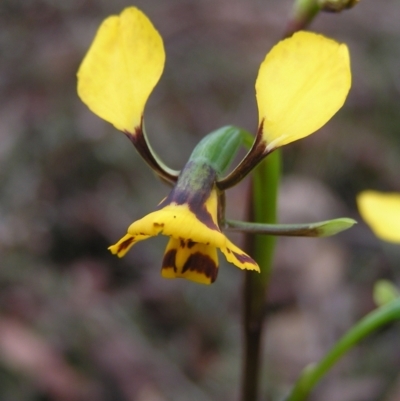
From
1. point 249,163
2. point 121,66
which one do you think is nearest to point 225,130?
point 249,163

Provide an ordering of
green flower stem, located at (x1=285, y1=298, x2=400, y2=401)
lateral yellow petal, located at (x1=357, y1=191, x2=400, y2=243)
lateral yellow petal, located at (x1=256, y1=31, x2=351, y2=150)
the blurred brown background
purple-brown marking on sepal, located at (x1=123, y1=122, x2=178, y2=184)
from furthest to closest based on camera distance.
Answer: the blurred brown background
lateral yellow petal, located at (x1=357, y1=191, x2=400, y2=243)
green flower stem, located at (x1=285, y1=298, x2=400, y2=401)
purple-brown marking on sepal, located at (x1=123, y1=122, x2=178, y2=184)
lateral yellow petal, located at (x1=256, y1=31, x2=351, y2=150)

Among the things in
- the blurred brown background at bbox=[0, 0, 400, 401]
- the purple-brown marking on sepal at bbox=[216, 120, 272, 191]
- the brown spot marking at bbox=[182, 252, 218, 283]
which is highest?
the purple-brown marking on sepal at bbox=[216, 120, 272, 191]

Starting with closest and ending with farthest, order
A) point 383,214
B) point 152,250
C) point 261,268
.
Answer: point 261,268, point 383,214, point 152,250

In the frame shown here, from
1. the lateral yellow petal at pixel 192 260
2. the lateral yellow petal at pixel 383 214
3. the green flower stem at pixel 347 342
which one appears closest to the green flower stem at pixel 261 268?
the green flower stem at pixel 347 342

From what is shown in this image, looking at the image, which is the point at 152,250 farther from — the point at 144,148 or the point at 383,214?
the point at 144,148

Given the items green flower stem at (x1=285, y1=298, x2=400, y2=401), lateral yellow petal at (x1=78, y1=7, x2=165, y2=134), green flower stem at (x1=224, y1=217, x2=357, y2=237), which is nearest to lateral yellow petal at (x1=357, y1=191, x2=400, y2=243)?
green flower stem at (x1=285, y1=298, x2=400, y2=401)

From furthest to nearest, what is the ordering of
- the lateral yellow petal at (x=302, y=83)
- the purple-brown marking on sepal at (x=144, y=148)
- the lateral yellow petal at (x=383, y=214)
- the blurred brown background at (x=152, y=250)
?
the blurred brown background at (x=152, y=250) < the lateral yellow petal at (x=383, y=214) < the purple-brown marking on sepal at (x=144, y=148) < the lateral yellow petal at (x=302, y=83)

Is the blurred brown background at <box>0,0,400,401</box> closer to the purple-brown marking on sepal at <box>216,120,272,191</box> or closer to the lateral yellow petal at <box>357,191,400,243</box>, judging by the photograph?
the lateral yellow petal at <box>357,191,400,243</box>

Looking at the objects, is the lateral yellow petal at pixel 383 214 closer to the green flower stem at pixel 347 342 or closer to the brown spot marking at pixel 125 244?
the green flower stem at pixel 347 342
